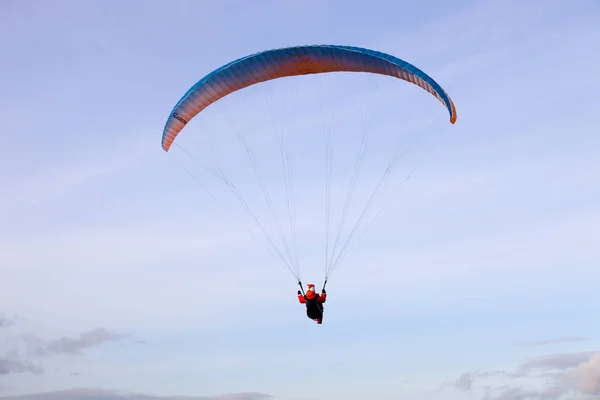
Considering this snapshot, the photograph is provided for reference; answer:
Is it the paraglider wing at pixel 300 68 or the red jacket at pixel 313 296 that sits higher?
the paraglider wing at pixel 300 68

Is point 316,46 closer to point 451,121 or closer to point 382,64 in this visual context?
point 382,64

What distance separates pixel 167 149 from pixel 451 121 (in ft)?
39.2

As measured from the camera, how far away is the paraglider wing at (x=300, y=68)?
3266 cm

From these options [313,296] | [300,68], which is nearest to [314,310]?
[313,296]

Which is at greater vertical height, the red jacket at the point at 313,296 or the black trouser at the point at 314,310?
the red jacket at the point at 313,296

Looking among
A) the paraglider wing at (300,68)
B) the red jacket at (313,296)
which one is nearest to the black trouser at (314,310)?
the red jacket at (313,296)

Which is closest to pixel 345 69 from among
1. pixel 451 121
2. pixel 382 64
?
pixel 382 64

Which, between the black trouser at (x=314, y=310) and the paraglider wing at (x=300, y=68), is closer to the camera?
the paraglider wing at (x=300, y=68)

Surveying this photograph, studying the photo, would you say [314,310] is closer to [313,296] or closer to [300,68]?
[313,296]

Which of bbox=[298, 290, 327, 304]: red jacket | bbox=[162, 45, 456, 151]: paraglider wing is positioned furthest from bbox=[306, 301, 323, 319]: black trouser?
bbox=[162, 45, 456, 151]: paraglider wing

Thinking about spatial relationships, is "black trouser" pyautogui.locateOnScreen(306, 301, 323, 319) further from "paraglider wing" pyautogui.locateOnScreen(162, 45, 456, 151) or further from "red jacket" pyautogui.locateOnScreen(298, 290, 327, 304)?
"paraglider wing" pyautogui.locateOnScreen(162, 45, 456, 151)

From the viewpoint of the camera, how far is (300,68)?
3366cm

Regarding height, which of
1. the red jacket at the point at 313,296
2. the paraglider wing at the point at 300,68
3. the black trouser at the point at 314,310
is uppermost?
the paraglider wing at the point at 300,68

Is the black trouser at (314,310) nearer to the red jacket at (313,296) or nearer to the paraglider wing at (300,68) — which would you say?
the red jacket at (313,296)
